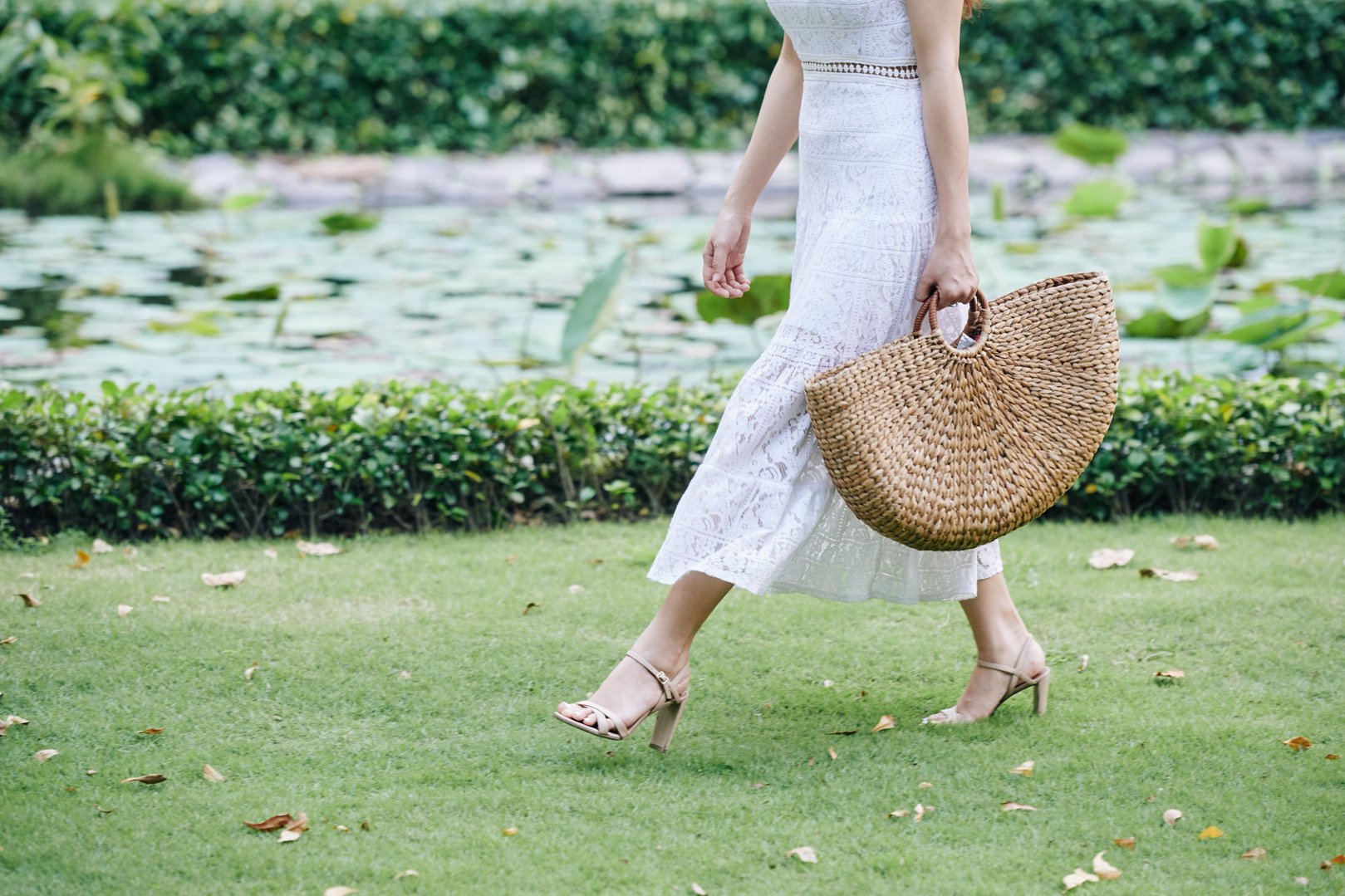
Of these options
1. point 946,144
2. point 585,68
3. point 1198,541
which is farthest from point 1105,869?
point 585,68

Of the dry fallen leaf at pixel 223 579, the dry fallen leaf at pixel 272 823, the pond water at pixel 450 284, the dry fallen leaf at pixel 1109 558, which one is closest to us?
the dry fallen leaf at pixel 272 823

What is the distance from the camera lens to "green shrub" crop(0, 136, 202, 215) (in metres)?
8.21

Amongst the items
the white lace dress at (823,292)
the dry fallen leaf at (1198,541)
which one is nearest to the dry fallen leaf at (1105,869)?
the white lace dress at (823,292)

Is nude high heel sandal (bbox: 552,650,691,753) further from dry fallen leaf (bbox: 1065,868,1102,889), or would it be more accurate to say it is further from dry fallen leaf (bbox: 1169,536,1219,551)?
dry fallen leaf (bbox: 1169,536,1219,551)

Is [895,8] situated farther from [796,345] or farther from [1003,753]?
[1003,753]

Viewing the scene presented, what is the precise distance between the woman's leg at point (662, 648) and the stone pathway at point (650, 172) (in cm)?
707

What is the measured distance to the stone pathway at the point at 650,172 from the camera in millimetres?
9023

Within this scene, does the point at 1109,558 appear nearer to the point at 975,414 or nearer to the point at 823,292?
the point at 975,414

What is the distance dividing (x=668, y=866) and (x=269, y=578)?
151 cm

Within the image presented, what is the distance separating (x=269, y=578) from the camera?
3119 mm

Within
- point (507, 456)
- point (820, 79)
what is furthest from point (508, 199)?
point (820, 79)

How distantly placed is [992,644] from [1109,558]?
981 mm

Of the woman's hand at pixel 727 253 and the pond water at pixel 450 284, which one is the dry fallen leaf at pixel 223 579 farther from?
the woman's hand at pixel 727 253

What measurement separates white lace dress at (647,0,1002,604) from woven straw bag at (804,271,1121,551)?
0.09 m
